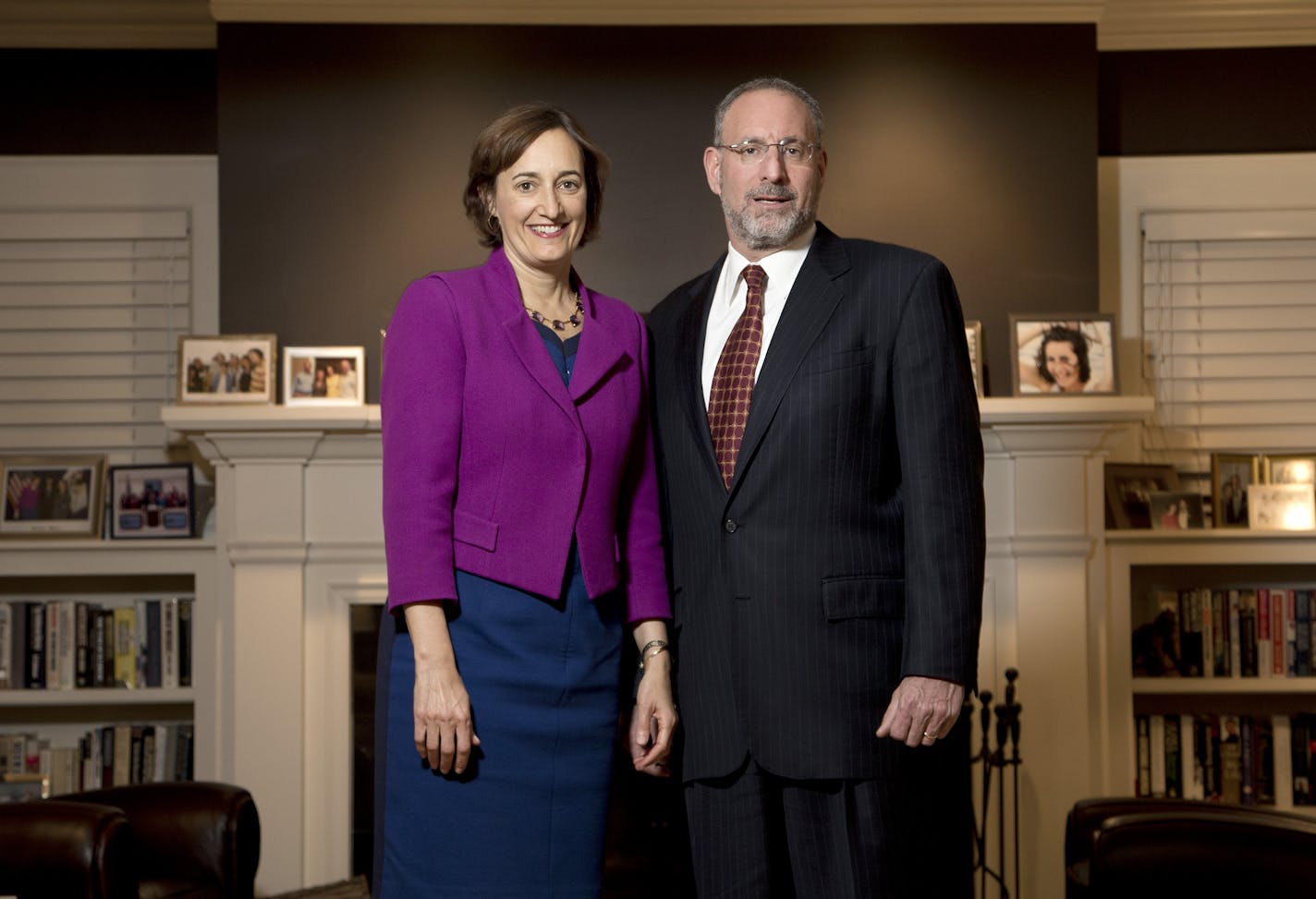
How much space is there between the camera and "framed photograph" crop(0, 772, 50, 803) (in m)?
4.02

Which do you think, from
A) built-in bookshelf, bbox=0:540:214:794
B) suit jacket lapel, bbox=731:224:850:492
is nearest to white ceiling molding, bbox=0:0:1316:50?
built-in bookshelf, bbox=0:540:214:794

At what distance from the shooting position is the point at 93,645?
13.0 feet

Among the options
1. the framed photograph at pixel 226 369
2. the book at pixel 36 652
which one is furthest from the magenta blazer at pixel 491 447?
the book at pixel 36 652

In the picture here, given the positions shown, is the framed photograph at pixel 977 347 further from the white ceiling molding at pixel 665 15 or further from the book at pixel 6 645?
the book at pixel 6 645

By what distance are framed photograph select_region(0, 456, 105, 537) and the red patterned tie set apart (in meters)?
2.69

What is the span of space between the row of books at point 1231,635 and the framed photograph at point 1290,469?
0.35 metres

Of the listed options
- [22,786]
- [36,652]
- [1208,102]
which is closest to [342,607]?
[36,652]

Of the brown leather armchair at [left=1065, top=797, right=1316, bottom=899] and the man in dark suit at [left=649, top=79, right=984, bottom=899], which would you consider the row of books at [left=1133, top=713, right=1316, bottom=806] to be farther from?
the man in dark suit at [left=649, top=79, right=984, bottom=899]

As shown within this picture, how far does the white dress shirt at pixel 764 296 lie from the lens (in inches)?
79.4

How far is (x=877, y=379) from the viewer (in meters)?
1.90

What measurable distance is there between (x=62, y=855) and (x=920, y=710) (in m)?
1.78

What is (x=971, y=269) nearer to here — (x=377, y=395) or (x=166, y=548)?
(x=377, y=395)

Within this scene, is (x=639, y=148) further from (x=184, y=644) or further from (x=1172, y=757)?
(x=1172, y=757)

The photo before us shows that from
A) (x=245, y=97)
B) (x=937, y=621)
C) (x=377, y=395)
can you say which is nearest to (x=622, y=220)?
(x=377, y=395)
